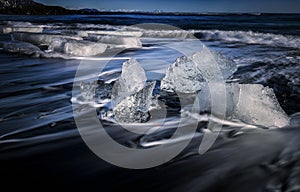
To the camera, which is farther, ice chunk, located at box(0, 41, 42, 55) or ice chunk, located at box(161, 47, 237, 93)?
ice chunk, located at box(0, 41, 42, 55)

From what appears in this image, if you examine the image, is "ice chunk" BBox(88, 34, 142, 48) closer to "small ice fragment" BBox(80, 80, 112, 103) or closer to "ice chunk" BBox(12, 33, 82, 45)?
"ice chunk" BBox(12, 33, 82, 45)

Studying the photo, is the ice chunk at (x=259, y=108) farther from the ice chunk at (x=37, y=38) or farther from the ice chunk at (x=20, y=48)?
the ice chunk at (x=37, y=38)

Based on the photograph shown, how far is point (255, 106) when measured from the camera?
192 centimetres

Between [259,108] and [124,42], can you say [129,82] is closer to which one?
[259,108]

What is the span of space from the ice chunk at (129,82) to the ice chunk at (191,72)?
1.25 ft

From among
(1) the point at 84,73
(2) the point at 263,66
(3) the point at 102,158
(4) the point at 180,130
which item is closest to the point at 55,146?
(3) the point at 102,158

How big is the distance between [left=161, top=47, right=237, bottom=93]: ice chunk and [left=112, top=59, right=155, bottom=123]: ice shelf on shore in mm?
380

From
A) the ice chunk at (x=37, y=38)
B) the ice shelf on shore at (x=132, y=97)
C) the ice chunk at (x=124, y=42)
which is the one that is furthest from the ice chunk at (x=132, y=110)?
the ice chunk at (x=37, y=38)

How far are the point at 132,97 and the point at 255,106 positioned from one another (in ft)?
2.94

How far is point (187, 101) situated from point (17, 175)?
159 centimetres

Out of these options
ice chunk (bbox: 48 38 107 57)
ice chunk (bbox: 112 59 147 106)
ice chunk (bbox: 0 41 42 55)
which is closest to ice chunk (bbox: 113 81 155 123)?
ice chunk (bbox: 112 59 147 106)

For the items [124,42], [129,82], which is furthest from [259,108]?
[124,42]

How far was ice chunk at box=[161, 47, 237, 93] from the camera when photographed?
9.08 ft

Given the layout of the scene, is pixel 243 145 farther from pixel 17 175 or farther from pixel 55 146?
pixel 17 175
